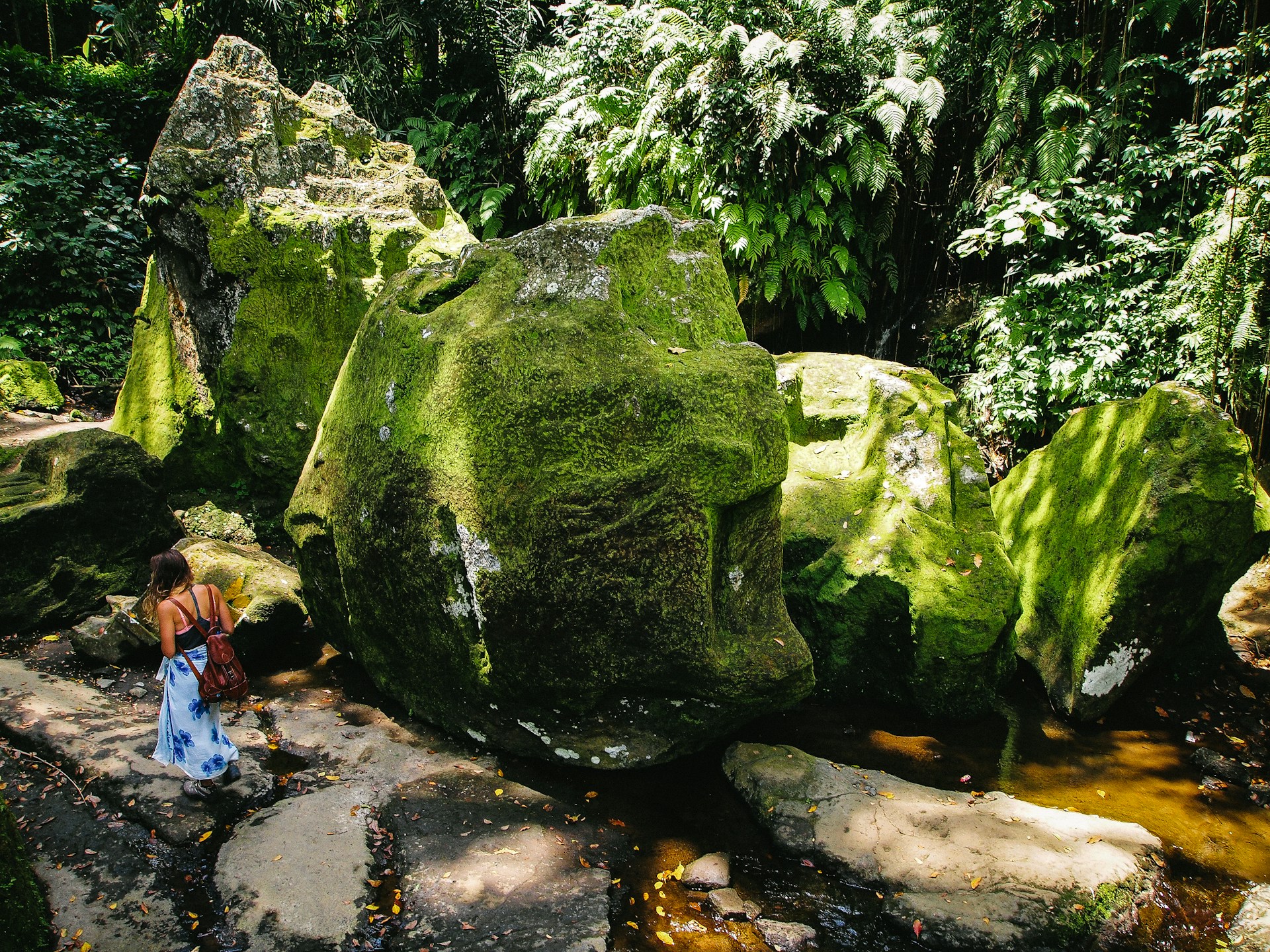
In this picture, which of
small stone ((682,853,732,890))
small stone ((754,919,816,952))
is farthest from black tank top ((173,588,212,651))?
→ small stone ((754,919,816,952))

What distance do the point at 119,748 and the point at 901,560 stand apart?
14.6 ft

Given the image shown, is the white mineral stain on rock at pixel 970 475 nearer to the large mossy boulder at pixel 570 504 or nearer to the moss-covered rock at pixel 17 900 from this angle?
the large mossy boulder at pixel 570 504

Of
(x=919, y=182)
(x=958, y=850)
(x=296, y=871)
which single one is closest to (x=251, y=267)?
(x=296, y=871)

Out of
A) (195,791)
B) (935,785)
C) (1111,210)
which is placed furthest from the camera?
(1111,210)

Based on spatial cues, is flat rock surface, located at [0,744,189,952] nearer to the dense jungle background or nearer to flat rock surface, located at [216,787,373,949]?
flat rock surface, located at [216,787,373,949]

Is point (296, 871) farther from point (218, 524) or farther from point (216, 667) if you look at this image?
point (218, 524)

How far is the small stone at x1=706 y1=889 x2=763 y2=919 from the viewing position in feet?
10.5

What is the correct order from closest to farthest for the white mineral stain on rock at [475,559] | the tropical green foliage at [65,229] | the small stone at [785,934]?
the small stone at [785,934]
the white mineral stain on rock at [475,559]
the tropical green foliage at [65,229]

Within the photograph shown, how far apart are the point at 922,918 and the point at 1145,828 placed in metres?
1.52

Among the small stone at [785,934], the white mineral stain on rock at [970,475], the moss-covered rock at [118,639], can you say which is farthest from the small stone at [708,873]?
the moss-covered rock at [118,639]

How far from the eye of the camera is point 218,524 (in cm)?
661

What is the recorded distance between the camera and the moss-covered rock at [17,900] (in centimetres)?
250

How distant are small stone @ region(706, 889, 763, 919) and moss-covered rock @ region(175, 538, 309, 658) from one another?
3153 mm

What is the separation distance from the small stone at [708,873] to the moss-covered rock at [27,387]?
9.57 meters
